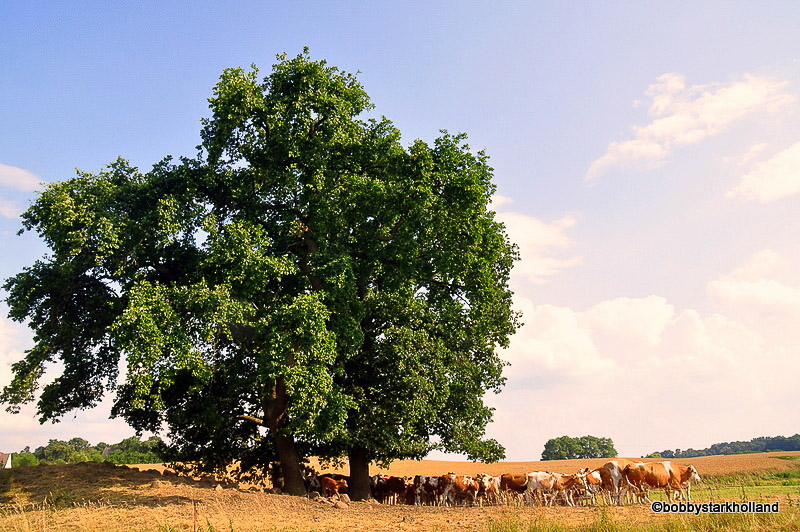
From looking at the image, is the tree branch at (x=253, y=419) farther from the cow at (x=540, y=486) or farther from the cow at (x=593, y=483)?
the cow at (x=593, y=483)

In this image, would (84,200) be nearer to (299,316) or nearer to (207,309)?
(207,309)

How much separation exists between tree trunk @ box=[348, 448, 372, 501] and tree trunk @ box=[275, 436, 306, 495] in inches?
133

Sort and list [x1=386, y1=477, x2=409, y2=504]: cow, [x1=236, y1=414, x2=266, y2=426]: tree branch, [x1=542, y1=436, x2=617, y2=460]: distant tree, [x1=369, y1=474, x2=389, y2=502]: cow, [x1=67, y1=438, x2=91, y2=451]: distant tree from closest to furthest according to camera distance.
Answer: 1. [x1=236, y1=414, x2=266, y2=426]: tree branch
2. [x1=386, y1=477, x2=409, y2=504]: cow
3. [x1=369, y1=474, x2=389, y2=502]: cow
4. [x1=67, y1=438, x2=91, y2=451]: distant tree
5. [x1=542, y1=436, x2=617, y2=460]: distant tree

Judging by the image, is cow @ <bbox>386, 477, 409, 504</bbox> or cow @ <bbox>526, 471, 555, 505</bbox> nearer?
cow @ <bbox>526, 471, 555, 505</bbox>

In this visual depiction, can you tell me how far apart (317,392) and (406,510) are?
564cm

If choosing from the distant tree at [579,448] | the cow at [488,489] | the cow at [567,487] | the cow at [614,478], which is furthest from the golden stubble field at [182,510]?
the distant tree at [579,448]

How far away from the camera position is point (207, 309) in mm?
21516

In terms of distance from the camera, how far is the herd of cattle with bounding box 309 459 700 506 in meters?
23.7

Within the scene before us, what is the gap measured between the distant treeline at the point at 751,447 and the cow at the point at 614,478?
95.9 metres

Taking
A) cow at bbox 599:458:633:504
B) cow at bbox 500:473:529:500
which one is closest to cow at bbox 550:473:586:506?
cow at bbox 599:458:633:504

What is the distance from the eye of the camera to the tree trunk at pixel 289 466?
2656 centimetres

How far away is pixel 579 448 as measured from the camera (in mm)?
120438

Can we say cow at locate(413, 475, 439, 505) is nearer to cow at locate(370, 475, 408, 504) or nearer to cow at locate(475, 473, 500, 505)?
cow at locate(370, 475, 408, 504)

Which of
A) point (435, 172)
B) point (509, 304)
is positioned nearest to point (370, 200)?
point (435, 172)
